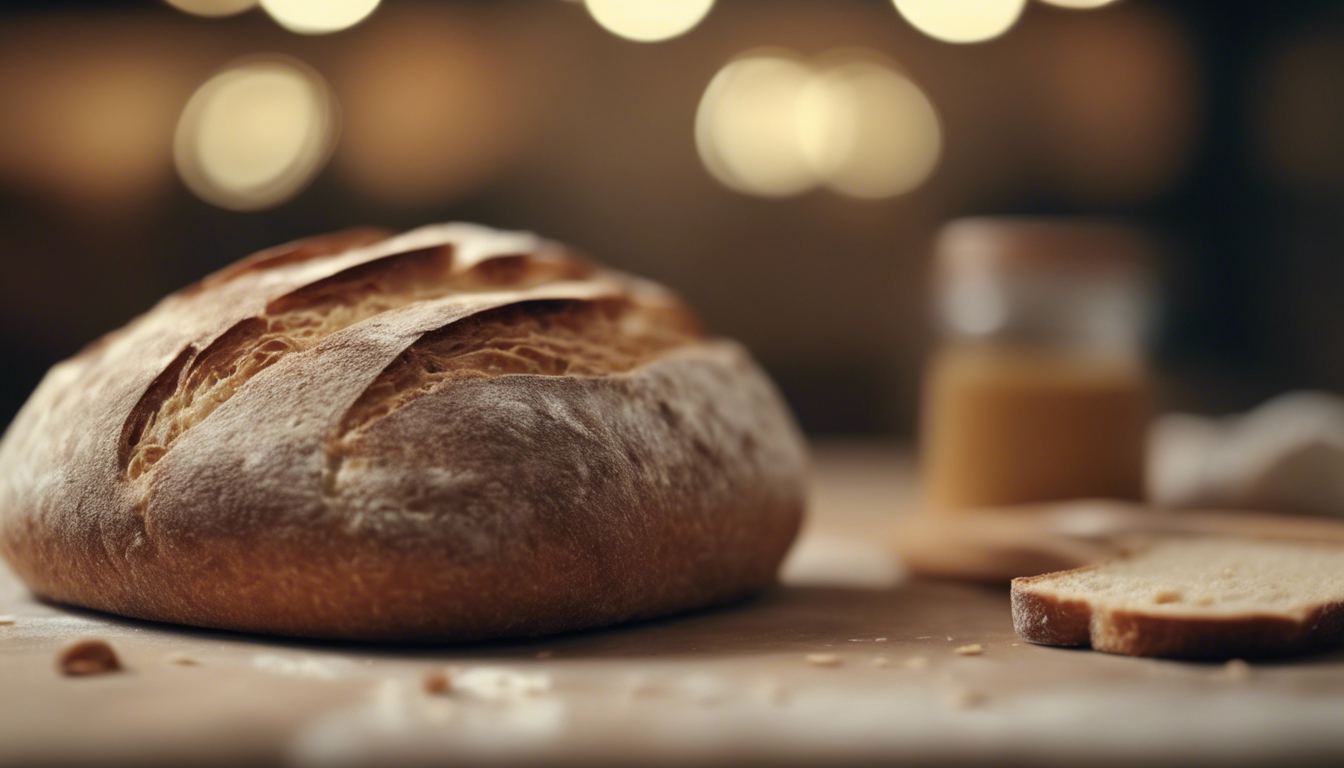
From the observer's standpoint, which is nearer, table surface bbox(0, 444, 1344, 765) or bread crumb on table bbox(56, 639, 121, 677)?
table surface bbox(0, 444, 1344, 765)

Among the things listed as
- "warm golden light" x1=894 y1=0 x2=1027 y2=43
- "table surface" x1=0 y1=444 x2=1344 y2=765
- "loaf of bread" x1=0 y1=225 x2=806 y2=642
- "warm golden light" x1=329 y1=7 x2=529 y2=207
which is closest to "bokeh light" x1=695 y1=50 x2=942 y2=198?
"warm golden light" x1=329 y1=7 x2=529 y2=207

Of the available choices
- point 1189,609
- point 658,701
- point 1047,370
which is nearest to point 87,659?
point 658,701

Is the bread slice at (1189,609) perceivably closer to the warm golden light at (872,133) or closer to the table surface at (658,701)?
the table surface at (658,701)

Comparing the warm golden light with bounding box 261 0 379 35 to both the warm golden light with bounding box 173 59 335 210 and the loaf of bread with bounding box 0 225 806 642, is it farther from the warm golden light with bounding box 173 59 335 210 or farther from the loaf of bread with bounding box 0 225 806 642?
the warm golden light with bounding box 173 59 335 210

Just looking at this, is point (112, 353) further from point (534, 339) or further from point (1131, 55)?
point (1131, 55)

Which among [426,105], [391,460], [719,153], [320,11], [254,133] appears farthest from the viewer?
[719,153]

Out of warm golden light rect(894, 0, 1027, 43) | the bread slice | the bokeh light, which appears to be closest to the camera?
the bread slice

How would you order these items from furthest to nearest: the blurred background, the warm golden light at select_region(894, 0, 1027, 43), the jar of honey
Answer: the blurred background
the warm golden light at select_region(894, 0, 1027, 43)
the jar of honey

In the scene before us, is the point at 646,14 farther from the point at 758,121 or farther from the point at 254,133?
the point at 254,133
